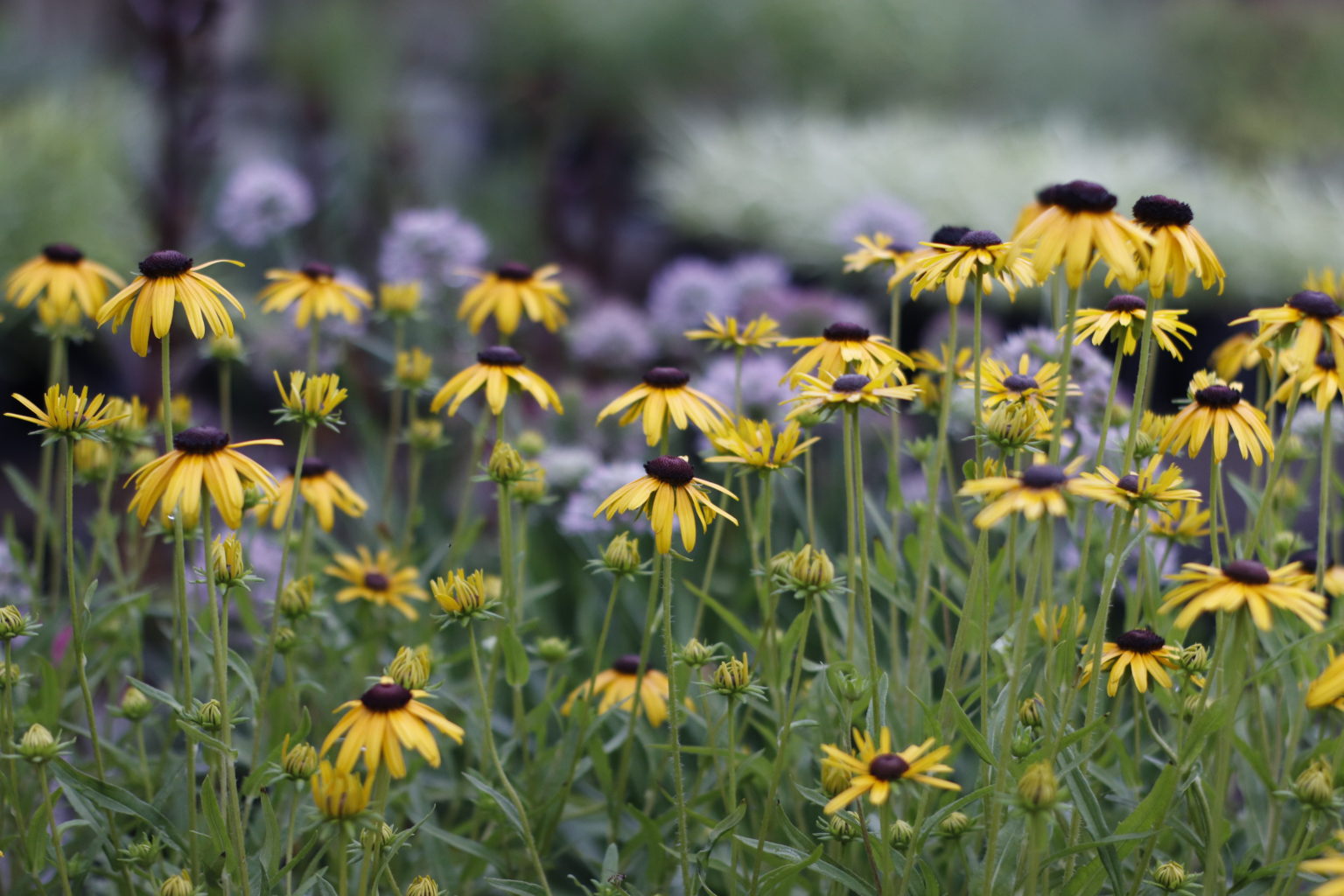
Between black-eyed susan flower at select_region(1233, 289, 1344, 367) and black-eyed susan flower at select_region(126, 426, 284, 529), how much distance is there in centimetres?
90

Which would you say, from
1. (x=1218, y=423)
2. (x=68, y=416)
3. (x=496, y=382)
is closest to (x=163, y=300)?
(x=68, y=416)

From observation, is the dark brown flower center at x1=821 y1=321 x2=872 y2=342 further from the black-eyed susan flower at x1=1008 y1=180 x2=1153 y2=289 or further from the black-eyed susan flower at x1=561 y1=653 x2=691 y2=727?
the black-eyed susan flower at x1=561 y1=653 x2=691 y2=727

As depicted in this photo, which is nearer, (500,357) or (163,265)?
(163,265)

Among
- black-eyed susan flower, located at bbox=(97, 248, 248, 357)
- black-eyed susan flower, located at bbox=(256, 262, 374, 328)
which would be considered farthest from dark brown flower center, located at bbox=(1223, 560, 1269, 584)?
black-eyed susan flower, located at bbox=(256, 262, 374, 328)

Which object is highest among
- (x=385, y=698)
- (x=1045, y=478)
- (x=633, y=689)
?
(x=1045, y=478)

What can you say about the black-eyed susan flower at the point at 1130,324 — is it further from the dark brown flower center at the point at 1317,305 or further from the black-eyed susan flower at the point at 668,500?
the black-eyed susan flower at the point at 668,500

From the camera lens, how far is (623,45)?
6219mm

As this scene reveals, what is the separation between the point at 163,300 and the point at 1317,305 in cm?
108

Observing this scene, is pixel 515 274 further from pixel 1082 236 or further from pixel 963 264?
pixel 1082 236

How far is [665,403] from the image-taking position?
121 centimetres

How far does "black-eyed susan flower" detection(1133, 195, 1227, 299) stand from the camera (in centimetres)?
91

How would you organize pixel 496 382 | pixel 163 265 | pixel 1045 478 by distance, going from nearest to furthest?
pixel 1045 478 → pixel 163 265 → pixel 496 382

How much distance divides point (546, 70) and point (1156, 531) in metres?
5.55

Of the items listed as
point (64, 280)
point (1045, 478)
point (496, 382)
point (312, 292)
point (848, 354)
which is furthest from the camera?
point (312, 292)
